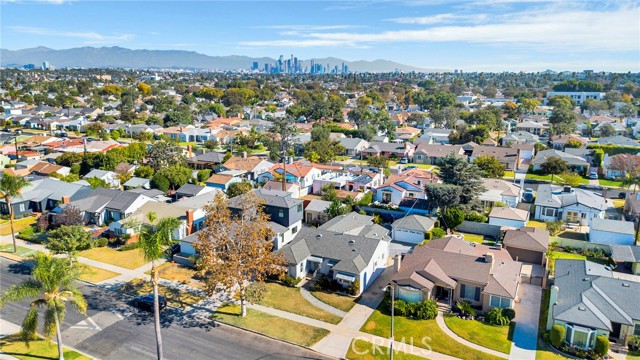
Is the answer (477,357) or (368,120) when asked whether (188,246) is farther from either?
(368,120)

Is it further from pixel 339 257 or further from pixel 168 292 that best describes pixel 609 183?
pixel 168 292

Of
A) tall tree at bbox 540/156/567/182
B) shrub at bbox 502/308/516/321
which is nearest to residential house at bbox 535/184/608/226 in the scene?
tall tree at bbox 540/156/567/182

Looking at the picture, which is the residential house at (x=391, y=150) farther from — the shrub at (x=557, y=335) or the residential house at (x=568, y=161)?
the shrub at (x=557, y=335)

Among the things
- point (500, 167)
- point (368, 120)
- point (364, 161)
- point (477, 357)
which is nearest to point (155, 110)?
point (368, 120)

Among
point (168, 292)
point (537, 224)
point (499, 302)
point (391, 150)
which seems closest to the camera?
point (499, 302)

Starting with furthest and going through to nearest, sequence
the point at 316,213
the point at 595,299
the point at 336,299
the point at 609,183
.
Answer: the point at 609,183 < the point at 316,213 < the point at 336,299 < the point at 595,299

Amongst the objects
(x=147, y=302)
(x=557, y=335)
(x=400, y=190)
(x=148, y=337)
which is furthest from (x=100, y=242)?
(x=557, y=335)

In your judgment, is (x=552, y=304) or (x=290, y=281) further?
(x=290, y=281)

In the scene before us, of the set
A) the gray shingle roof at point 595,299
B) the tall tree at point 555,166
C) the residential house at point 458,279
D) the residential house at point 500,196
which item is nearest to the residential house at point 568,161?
the tall tree at point 555,166
